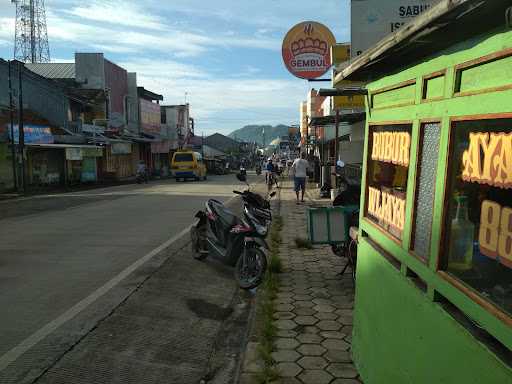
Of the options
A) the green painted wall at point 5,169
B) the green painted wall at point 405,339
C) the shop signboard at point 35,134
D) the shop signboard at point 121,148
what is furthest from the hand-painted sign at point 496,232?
the shop signboard at point 121,148

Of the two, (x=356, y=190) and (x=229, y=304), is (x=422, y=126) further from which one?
(x=356, y=190)

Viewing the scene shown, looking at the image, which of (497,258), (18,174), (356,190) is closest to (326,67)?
(356,190)

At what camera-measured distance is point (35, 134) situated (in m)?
25.3

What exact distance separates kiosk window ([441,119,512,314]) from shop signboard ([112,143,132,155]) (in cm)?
3429

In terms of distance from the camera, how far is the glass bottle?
7.30ft

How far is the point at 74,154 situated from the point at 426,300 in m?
27.9

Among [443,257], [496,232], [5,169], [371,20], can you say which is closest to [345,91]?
[443,257]

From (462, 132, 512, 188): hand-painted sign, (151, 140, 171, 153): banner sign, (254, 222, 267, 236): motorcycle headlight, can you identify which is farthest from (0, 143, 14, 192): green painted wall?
(462, 132, 512, 188): hand-painted sign

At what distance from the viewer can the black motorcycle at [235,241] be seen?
19.7 ft

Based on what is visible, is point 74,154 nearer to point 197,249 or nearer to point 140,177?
point 140,177

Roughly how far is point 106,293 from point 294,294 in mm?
2282

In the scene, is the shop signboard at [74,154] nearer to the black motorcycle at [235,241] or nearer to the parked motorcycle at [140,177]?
the parked motorcycle at [140,177]

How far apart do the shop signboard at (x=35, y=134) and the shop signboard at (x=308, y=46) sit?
16.7 m

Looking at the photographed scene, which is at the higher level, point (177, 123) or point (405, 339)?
point (177, 123)
